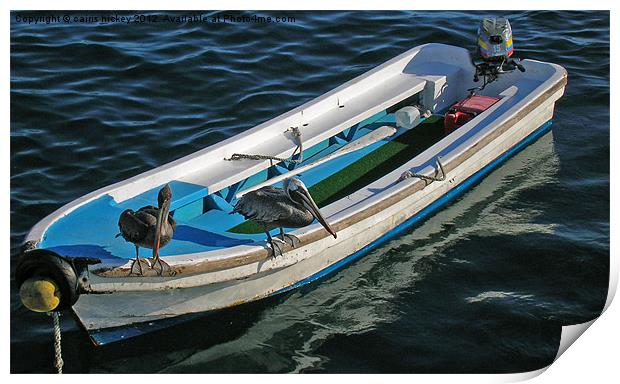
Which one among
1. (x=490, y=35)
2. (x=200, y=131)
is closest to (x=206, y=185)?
(x=200, y=131)

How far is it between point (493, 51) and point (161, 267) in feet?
16.2

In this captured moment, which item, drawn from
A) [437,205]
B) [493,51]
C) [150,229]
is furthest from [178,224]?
[493,51]

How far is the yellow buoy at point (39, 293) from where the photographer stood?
7547 millimetres

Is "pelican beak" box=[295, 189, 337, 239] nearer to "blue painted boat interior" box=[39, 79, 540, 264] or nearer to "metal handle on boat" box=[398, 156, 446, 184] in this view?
"blue painted boat interior" box=[39, 79, 540, 264]

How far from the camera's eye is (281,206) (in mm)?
8281

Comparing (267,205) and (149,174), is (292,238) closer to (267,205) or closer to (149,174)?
(267,205)

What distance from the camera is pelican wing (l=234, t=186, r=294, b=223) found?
8.29 metres

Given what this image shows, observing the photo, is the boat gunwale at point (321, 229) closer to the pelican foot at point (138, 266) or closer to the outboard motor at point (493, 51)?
the pelican foot at point (138, 266)

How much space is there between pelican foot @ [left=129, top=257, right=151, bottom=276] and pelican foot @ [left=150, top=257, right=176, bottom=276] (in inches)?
1.5

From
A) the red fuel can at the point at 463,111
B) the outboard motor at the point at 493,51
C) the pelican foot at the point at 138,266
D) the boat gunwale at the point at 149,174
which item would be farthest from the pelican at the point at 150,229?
the outboard motor at the point at 493,51

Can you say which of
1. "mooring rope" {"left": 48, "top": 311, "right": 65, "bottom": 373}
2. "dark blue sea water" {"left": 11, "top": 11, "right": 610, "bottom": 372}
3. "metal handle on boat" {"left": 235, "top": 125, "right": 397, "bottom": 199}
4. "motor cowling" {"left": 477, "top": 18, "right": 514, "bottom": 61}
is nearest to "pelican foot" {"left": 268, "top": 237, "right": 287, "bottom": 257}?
"dark blue sea water" {"left": 11, "top": 11, "right": 610, "bottom": 372}

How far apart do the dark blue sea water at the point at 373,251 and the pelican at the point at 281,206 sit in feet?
2.97

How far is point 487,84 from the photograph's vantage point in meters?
11.6

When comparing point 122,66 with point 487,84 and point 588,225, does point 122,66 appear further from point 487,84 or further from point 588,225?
point 588,225
